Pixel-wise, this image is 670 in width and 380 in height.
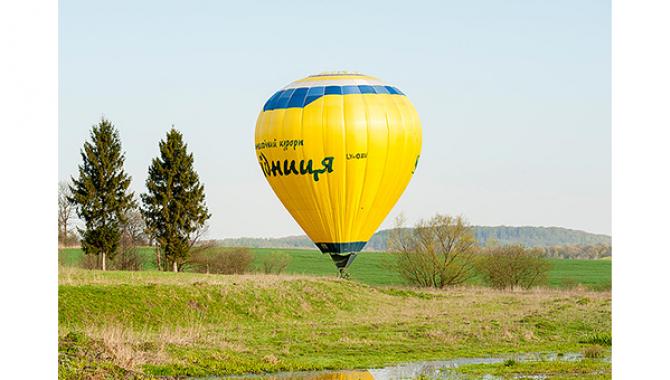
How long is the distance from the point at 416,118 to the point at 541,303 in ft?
62.3

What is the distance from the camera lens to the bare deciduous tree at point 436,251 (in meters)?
70.4

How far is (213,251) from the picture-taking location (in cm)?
7562

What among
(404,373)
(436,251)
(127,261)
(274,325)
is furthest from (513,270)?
(404,373)

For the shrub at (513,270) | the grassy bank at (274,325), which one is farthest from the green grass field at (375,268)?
the grassy bank at (274,325)

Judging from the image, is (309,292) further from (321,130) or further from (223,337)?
(321,130)

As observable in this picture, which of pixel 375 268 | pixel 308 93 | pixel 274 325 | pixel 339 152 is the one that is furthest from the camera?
pixel 375 268

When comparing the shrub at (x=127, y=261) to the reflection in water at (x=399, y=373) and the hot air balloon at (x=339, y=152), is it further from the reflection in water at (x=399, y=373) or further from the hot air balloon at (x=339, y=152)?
the reflection in water at (x=399, y=373)

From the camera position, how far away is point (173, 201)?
6600cm

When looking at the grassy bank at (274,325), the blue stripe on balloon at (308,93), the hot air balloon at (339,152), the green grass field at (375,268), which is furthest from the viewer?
the green grass field at (375,268)

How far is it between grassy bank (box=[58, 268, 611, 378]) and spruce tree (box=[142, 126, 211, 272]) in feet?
46.8

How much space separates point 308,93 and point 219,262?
41.9 metres

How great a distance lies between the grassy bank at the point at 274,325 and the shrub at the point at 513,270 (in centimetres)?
1654

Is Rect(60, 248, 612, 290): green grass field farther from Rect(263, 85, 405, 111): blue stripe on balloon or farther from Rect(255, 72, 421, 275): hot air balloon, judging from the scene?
Rect(263, 85, 405, 111): blue stripe on balloon

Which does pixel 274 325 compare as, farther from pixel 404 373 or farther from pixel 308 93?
pixel 404 373
